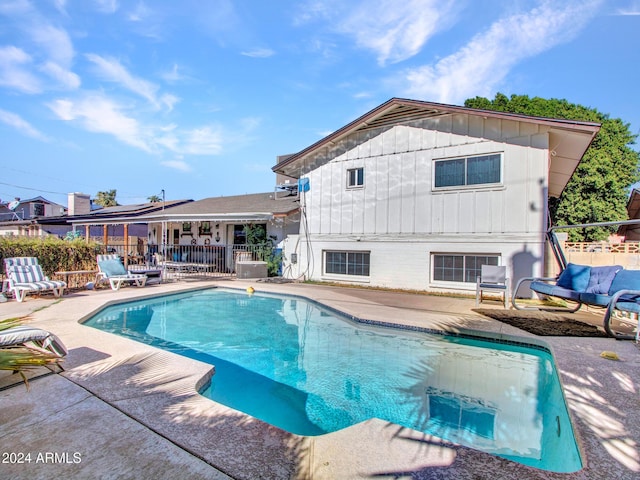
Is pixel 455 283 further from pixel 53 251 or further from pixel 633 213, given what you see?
pixel 633 213

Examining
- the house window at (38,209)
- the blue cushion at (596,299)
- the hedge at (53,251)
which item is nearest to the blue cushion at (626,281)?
the blue cushion at (596,299)

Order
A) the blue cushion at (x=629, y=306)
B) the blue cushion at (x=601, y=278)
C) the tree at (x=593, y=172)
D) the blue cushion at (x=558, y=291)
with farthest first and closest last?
the tree at (x=593, y=172) < the blue cushion at (x=601, y=278) < the blue cushion at (x=558, y=291) < the blue cushion at (x=629, y=306)

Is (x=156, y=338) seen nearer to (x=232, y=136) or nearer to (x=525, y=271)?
(x=525, y=271)

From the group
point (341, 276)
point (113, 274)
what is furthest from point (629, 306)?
point (113, 274)

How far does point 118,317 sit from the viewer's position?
851cm

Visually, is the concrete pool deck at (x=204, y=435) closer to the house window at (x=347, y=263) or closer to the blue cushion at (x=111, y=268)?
the blue cushion at (x=111, y=268)

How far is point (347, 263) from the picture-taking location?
45.4 ft

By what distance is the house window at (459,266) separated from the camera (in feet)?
36.0

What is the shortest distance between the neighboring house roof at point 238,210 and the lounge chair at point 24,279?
7.04 meters

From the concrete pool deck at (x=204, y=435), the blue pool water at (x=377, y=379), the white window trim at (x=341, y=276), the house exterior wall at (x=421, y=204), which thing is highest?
the house exterior wall at (x=421, y=204)

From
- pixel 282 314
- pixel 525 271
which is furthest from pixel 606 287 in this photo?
pixel 282 314

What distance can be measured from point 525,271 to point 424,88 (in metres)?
10.5

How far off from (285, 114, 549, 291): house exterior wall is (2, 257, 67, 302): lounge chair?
8.80 metres

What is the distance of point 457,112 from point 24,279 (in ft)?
46.7
